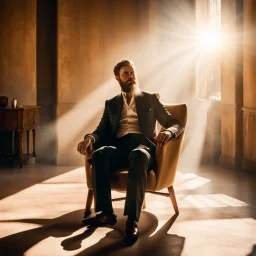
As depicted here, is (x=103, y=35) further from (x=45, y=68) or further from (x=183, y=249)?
(x=183, y=249)

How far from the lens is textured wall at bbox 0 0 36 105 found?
7375 mm

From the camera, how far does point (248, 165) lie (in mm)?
6363

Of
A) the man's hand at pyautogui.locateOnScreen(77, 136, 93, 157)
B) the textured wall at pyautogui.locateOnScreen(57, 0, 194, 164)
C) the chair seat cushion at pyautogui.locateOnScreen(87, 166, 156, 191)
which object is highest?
the textured wall at pyautogui.locateOnScreen(57, 0, 194, 164)

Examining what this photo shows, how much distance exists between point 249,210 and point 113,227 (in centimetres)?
125

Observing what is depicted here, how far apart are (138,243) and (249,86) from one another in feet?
11.5

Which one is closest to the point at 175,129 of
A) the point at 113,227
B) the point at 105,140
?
the point at 105,140

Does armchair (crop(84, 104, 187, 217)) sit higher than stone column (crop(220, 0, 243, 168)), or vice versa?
stone column (crop(220, 0, 243, 168))

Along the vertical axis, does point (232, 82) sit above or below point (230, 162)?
above

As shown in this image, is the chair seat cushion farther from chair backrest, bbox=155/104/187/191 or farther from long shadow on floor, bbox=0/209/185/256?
Result: long shadow on floor, bbox=0/209/185/256

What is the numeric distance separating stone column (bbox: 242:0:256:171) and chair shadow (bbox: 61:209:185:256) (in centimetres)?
280

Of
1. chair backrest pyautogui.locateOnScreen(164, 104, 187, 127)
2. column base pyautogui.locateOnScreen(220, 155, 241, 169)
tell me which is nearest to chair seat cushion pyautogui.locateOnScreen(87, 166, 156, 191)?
chair backrest pyautogui.locateOnScreen(164, 104, 187, 127)

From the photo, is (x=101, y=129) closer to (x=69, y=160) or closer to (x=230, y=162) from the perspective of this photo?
(x=230, y=162)

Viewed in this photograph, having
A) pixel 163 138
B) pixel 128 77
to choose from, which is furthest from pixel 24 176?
pixel 163 138

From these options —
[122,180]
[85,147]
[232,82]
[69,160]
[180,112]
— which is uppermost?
[232,82]
